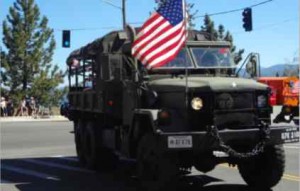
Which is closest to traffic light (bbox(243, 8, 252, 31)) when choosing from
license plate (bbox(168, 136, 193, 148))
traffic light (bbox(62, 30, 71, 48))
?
traffic light (bbox(62, 30, 71, 48))

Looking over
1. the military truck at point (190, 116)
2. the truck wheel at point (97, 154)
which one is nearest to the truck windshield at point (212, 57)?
the military truck at point (190, 116)

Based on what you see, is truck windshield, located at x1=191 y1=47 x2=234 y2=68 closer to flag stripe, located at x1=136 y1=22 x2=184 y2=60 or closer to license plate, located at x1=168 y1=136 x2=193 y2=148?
flag stripe, located at x1=136 y1=22 x2=184 y2=60

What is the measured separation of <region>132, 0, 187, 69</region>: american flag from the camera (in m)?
10.1

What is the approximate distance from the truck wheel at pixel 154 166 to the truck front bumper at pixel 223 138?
271 millimetres

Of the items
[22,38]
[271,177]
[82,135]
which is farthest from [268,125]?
[22,38]

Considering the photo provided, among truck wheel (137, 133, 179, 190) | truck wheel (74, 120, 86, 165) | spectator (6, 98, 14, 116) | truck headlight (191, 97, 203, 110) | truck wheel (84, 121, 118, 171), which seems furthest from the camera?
spectator (6, 98, 14, 116)

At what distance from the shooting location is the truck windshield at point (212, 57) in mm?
11211

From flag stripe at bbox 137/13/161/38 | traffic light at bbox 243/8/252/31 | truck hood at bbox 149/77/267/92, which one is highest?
traffic light at bbox 243/8/252/31

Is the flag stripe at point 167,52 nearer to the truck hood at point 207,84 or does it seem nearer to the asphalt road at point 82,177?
the truck hood at point 207,84

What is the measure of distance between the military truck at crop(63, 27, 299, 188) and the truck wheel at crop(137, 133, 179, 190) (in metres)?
0.01

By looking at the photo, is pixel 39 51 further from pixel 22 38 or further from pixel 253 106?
pixel 253 106

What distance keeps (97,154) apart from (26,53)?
129 feet

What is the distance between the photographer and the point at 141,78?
34.7 feet

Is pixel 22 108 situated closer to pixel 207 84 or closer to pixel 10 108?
pixel 10 108
